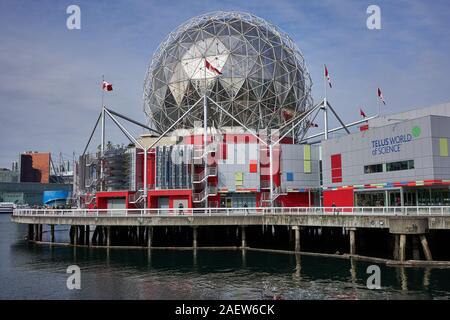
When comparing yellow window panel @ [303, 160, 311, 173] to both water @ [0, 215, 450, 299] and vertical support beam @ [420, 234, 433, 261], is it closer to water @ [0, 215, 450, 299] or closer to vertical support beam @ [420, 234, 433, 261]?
water @ [0, 215, 450, 299]

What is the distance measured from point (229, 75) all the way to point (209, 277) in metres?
39.7

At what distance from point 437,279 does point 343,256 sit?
11.9 m

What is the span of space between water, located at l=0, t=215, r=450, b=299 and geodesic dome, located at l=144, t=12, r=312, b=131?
27087 mm

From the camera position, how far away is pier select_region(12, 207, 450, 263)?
38.5 m

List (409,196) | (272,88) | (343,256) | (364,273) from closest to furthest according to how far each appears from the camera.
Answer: (364,273) → (343,256) → (409,196) → (272,88)

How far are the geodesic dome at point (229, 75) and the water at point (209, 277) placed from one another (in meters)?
27.1

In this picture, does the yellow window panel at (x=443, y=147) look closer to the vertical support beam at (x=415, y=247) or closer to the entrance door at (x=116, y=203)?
the vertical support beam at (x=415, y=247)

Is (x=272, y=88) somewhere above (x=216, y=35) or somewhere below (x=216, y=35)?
below

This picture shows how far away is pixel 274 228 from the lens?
197 feet

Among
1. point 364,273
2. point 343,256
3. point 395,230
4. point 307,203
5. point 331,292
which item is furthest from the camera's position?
point 307,203

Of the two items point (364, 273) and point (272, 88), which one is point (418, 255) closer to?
point (364, 273)

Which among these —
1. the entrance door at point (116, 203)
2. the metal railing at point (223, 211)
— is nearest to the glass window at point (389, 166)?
the metal railing at point (223, 211)
